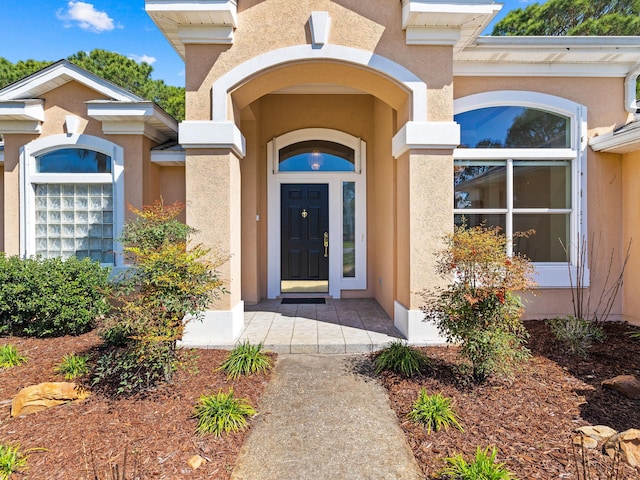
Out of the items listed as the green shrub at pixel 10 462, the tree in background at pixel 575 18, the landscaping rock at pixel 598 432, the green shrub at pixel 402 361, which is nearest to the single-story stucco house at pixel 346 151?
the green shrub at pixel 402 361

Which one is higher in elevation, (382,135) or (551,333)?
(382,135)

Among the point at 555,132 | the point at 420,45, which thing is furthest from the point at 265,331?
the point at 555,132

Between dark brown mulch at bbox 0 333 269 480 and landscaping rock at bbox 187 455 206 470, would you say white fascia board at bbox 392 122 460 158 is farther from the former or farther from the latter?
landscaping rock at bbox 187 455 206 470

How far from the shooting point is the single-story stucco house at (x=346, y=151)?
4793mm

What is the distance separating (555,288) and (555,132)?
2.58 m

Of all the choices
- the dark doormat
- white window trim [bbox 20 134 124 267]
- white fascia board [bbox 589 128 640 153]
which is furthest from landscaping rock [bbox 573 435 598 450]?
white window trim [bbox 20 134 124 267]

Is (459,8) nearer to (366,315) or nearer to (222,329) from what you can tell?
(366,315)

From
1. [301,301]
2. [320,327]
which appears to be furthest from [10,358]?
[301,301]

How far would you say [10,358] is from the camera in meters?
4.23

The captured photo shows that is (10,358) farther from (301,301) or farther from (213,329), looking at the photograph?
(301,301)

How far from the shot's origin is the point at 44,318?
5035 millimetres

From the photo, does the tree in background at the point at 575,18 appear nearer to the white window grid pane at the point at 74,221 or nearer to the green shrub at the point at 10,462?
the white window grid pane at the point at 74,221

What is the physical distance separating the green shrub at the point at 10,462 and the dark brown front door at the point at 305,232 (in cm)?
522

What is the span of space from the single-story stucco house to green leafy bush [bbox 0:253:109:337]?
1.03 metres
